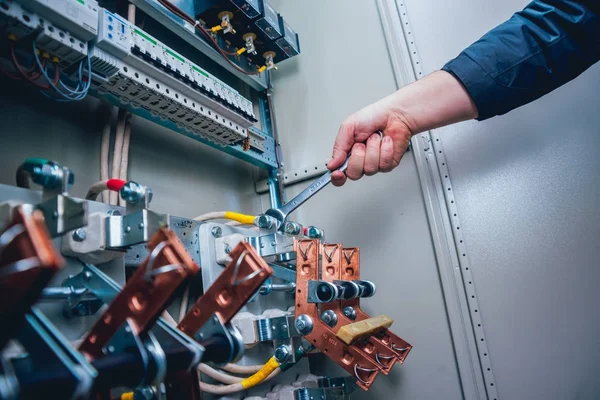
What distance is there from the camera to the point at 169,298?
459 millimetres

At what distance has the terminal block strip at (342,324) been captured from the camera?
36.9 inches

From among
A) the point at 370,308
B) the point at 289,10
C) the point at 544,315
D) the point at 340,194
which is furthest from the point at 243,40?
the point at 544,315

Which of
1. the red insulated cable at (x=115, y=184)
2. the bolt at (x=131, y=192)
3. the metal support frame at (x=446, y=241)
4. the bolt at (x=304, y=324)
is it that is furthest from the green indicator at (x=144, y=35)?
the metal support frame at (x=446, y=241)

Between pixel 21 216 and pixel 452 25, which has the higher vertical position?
pixel 452 25

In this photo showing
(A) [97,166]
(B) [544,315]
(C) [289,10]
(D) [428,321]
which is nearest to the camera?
(A) [97,166]

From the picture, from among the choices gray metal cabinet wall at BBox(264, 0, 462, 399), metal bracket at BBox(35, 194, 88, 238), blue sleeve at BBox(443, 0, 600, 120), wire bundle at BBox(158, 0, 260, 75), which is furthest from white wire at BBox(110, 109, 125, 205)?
blue sleeve at BBox(443, 0, 600, 120)

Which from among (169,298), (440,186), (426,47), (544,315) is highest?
(426,47)

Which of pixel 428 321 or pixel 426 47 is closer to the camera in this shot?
pixel 428 321

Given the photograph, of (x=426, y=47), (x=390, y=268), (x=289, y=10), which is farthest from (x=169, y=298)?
(x=289, y=10)

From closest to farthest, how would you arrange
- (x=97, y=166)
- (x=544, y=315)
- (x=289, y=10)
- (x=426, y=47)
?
(x=97, y=166) → (x=544, y=315) → (x=426, y=47) → (x=289, y=10)

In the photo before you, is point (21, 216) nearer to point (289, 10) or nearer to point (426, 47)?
point (426, 47)

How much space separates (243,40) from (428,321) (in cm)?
116

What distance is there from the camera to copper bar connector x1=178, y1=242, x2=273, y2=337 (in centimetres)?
51

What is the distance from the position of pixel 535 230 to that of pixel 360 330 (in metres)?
0.68
